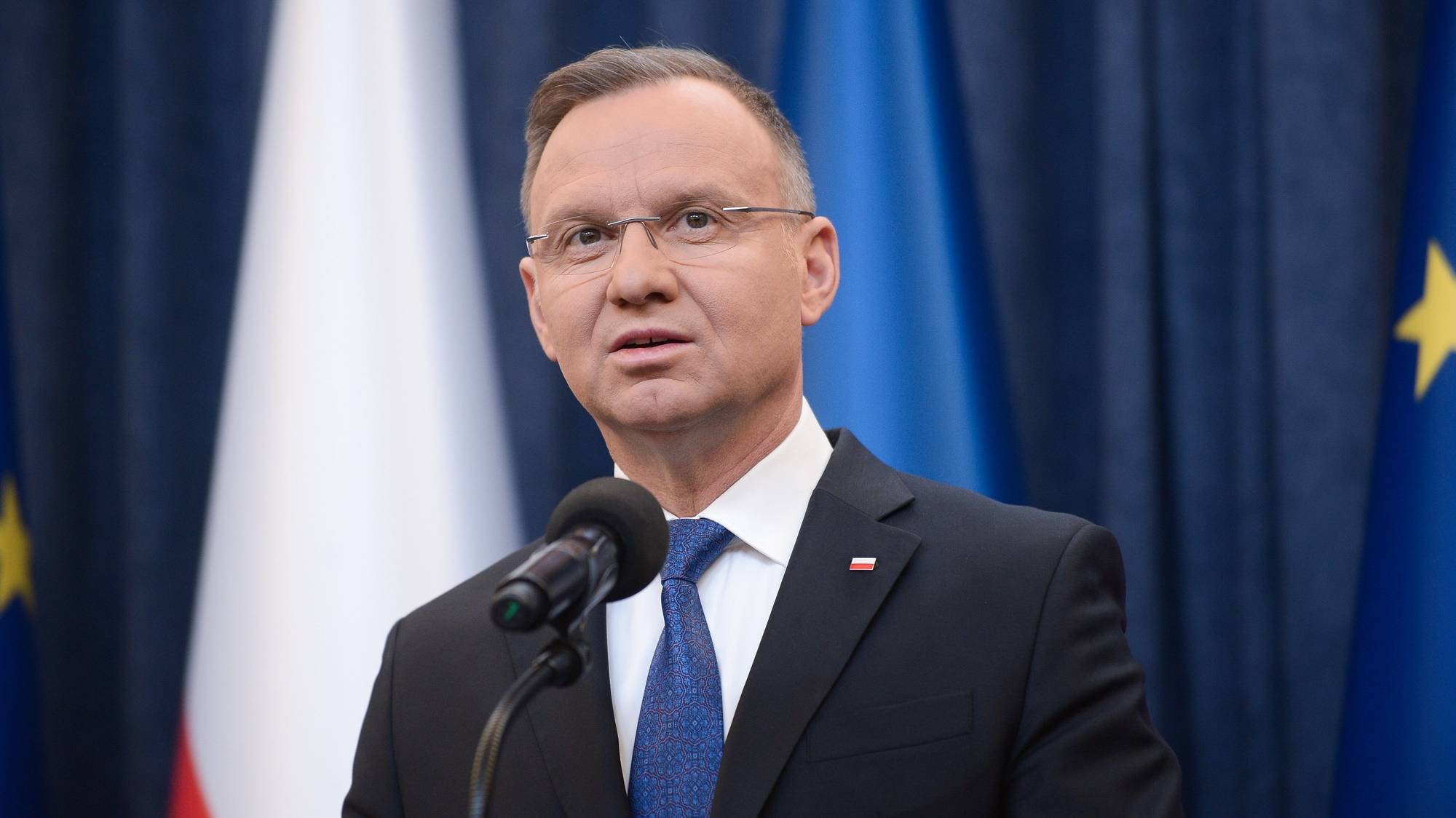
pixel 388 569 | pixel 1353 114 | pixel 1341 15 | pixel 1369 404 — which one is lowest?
pixel 388 569

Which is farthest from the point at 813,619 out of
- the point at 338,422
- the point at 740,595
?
the point at 338,422

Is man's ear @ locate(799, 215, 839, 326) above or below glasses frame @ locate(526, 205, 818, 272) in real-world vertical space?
below

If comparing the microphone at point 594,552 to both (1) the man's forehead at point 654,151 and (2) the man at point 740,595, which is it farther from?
(1) the man's forehead at point 654,151

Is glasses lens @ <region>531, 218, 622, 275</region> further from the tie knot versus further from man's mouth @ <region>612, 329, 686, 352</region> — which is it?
the tie knot

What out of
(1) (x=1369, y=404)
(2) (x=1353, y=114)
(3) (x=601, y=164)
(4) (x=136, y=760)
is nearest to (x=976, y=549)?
(3) (x=601, y=164)

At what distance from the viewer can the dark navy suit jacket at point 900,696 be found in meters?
1.40

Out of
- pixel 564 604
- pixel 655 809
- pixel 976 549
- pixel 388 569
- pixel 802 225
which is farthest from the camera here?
pixel 388 569

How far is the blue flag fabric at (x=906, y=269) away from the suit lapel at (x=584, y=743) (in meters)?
0.98

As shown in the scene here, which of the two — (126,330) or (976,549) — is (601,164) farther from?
(126,330)

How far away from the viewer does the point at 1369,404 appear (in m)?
2.21

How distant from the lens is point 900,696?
1455mm

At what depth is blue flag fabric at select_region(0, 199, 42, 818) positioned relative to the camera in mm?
2434

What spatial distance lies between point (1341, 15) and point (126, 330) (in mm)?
2412

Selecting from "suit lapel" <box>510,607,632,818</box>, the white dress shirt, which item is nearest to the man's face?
the white dress shirt
